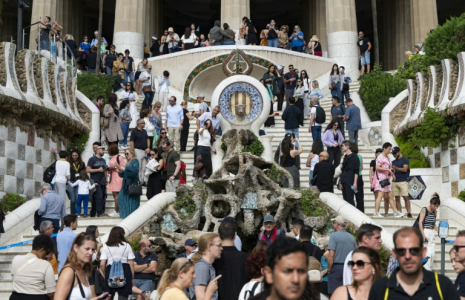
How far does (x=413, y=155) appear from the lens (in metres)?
21.6

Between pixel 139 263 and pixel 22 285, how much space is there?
334 cm

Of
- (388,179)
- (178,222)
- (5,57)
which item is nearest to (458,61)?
(388,179)

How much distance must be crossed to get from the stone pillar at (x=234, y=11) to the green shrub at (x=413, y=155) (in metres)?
12.0

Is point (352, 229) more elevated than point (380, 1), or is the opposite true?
point (380, 1)

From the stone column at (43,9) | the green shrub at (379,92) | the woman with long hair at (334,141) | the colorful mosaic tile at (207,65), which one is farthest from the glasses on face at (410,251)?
the stone column at (43,9)

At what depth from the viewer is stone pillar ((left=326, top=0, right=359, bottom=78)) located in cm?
3300

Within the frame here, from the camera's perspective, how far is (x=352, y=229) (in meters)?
15.2

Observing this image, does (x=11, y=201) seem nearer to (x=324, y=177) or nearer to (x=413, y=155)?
(x=324, y=177)

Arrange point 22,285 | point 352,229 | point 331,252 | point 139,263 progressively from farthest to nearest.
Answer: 1. point 352,229
2. point 139,263
3. point 331,252
4. point 22,285

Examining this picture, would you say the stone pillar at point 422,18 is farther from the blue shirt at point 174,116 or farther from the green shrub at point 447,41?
the blue shirt at point 174,116

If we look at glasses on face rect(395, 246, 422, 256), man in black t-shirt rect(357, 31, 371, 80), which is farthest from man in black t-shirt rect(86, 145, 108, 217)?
man in black t-shirt rect(357, 31, 371, 80)

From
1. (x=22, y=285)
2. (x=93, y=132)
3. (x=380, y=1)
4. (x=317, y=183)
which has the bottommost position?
(x=22, y=285)

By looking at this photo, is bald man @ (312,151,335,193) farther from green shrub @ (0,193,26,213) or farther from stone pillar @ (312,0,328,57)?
stone pillar @ (312,0,328,57)

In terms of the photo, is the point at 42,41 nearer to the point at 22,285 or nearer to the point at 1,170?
the point at 1,170
